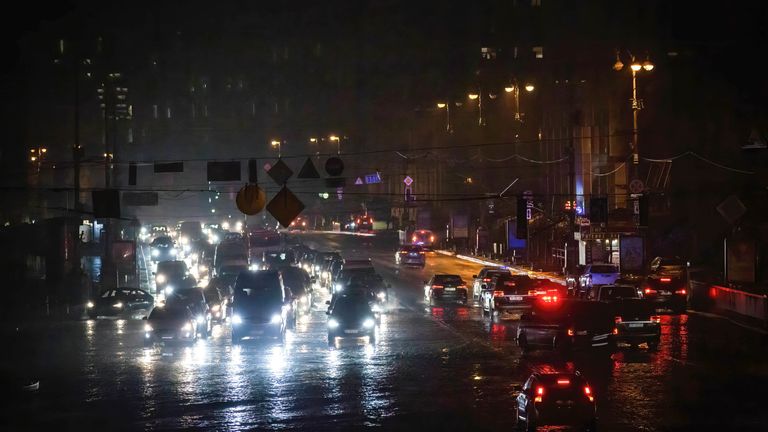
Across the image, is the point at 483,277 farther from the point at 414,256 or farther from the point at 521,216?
the point at 414,256

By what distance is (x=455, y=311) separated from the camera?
43375 millimetres

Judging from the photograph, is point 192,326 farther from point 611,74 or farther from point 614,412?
point 611,74

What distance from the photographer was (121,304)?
43094mm

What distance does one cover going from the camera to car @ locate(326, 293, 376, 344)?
30.6 m

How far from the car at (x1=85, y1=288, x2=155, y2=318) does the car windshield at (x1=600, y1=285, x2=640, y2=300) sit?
22788mm

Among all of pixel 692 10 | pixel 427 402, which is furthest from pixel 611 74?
pixel 427 402

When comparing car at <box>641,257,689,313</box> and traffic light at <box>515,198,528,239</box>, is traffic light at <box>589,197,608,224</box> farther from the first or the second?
car at <box>641,257,689,313</box>

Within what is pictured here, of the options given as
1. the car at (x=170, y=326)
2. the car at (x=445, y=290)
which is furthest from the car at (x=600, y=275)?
the car at (x=170, y=326)

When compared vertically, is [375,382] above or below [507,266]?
below

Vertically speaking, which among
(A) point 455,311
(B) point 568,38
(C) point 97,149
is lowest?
(A) point 455,311

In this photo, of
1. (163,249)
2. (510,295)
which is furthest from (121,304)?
(163,249)

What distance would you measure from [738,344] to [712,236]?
32988mm

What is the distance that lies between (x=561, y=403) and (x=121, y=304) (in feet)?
107

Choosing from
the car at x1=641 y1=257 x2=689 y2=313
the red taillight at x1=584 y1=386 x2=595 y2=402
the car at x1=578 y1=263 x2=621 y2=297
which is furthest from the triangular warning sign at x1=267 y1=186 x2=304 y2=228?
the red taillight at x1=584 y1=386 x2=595 y2=402
